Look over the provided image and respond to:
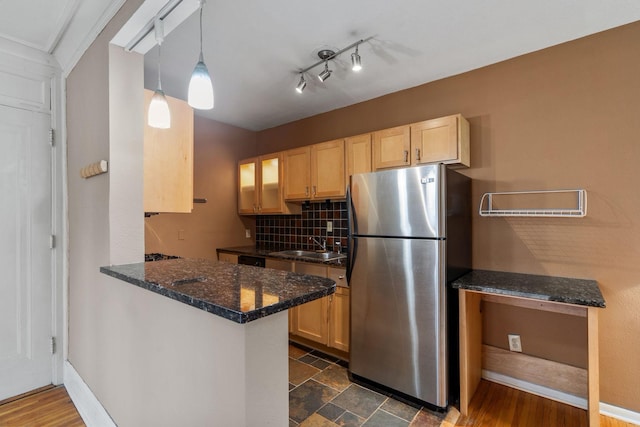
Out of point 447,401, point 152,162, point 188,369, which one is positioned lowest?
point 447,401

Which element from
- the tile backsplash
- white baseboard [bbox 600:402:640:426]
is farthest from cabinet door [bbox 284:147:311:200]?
white baseboard [bbox 600:402:640:426]

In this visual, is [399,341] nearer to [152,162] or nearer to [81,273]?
[152,162]

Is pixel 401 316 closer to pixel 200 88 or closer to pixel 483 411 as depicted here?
pixel 483 411

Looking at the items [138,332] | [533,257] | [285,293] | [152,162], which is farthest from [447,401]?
[152,162]

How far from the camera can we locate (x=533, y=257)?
223cm

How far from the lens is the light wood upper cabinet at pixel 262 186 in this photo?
354cm

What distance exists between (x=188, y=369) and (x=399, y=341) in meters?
1.50

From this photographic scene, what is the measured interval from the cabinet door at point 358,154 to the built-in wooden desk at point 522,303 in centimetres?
128

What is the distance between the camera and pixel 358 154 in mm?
2877

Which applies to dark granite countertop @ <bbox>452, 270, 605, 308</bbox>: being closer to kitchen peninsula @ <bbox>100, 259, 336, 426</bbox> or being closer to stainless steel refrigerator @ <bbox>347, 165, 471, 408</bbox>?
stainless steel refrigerator @ <bbox>347, 165, 471, 408</bbox>

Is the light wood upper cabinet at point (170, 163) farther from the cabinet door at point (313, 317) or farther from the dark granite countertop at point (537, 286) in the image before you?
the dark granite countertop at point (537, 286)

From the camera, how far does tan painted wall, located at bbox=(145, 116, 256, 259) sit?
3275mm

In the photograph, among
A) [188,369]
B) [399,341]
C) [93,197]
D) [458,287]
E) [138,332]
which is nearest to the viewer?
[188,369]

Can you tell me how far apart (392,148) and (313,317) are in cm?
170
